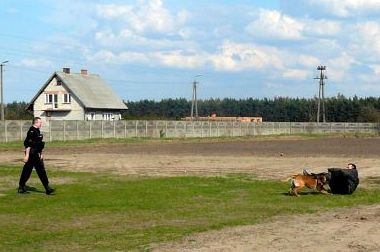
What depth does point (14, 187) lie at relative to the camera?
17422mm

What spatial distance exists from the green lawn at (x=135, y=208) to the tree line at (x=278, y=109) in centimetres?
9879

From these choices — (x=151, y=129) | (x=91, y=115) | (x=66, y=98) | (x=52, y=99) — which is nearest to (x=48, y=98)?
(x=52, y=99)

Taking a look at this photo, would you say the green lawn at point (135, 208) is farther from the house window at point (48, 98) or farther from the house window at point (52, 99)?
the house window at point (48, 98)

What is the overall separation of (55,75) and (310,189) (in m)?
74.0

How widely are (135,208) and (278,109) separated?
6436 inches

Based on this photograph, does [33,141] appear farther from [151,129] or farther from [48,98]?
[48,98]

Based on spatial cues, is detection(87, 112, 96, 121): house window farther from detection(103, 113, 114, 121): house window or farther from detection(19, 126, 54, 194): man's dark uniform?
detection(19, 126, 54, 194): man's dark uniform

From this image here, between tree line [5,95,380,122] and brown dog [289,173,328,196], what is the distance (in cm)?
10119

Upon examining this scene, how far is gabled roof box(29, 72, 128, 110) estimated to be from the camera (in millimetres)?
85000

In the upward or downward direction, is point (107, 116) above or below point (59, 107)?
below

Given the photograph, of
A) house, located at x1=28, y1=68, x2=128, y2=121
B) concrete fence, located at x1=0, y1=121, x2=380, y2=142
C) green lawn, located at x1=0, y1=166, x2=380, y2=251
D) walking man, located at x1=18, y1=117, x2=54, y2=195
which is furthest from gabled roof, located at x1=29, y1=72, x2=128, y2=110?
walking man, located at x1=18, y1=117, x2=54, y2=195

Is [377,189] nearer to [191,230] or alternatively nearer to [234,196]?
[234,196]

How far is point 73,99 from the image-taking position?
3342 inches

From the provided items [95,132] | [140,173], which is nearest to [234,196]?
[140,173]
